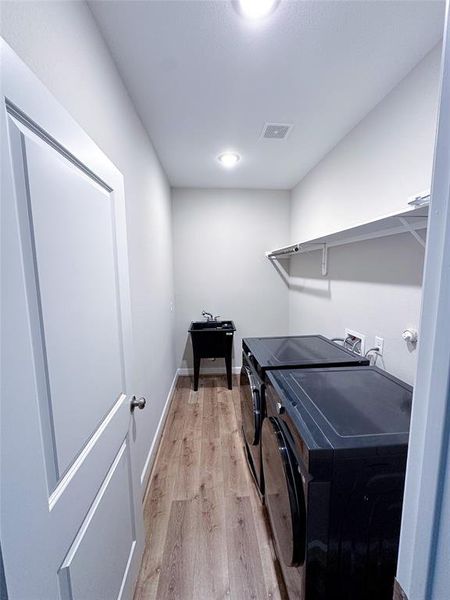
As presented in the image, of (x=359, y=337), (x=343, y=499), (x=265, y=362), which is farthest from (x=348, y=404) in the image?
(x=359, y=337)

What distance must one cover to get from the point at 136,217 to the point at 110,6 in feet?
3.01

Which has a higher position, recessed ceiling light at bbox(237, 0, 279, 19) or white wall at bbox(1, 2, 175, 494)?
recessed ceiling light at bbox(237, 0, 279, 19)

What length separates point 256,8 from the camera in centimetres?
101

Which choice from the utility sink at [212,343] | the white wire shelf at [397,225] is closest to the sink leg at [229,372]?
the utility sink at [212,343]

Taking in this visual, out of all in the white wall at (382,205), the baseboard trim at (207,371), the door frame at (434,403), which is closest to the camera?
the door frame at (434,403)

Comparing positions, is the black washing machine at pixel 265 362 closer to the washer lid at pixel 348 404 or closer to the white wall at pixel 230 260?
the washer lid at pixel 348 404

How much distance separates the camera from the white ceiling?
1.05 metres

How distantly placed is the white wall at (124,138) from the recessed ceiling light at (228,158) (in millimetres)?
601

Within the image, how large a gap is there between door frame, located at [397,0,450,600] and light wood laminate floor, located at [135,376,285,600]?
120 cm

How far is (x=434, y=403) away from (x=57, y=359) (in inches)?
30.7

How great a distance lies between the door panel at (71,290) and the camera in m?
0.60

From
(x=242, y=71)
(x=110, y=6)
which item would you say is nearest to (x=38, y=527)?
(x=110, y=6)

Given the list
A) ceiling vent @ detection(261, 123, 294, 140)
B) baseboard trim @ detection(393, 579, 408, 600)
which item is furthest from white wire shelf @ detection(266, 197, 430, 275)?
baseboard trim @ detection(393, 579, 408, 600)

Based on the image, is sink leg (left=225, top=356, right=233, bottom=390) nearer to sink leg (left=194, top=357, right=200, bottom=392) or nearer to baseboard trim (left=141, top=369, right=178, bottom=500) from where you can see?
sink leg (left=194, top=357, right=200, bottom=392)
